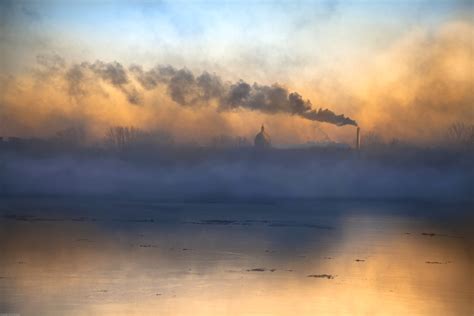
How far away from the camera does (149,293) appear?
8906mm

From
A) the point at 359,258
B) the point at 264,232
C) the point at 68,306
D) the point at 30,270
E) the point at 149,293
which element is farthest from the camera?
the point at 264,232

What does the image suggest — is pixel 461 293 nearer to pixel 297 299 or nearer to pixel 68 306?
pixel 297 299

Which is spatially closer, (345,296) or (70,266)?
(345,296)

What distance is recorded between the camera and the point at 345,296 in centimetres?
938

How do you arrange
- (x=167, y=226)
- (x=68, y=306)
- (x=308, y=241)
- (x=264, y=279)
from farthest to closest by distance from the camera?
(x=167, y=226) < (x=308, y=241) < (x=264, y=279) < (x=68, y=306)

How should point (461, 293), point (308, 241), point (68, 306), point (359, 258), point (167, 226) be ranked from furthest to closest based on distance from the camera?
point (167, 226), point (308, 241), point (359, 258), point (461, 293), point (68, 306)

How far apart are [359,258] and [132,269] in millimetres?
5470

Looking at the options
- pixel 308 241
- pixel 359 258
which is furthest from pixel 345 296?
pixel 308 241

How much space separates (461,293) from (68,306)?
5813mm

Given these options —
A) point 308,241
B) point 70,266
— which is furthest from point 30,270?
point 308,241

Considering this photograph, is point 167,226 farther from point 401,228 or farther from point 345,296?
point 345,296

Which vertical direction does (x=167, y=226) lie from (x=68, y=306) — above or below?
below

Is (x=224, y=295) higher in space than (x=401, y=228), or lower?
higher

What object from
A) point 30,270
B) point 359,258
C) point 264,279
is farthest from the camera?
point 359,258
